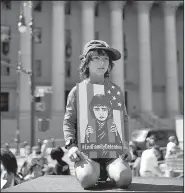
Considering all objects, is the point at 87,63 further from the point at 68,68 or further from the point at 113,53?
the point at 68,68

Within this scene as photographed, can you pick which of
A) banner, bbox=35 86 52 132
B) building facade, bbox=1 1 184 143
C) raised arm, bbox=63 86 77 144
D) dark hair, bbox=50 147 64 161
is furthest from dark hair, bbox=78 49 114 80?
building facade, bbox=1 1 184 143

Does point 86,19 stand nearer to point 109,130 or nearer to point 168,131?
point 168,131

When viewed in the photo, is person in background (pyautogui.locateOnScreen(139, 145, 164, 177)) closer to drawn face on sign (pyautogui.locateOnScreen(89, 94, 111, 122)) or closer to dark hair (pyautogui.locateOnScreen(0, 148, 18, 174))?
dark hair (pyautogui.locateOnScreen(0, 148, 18, 174))

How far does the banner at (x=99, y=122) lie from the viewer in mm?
3633

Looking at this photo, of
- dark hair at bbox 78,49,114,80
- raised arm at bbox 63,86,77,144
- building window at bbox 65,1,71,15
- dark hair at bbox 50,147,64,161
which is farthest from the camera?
building window at bbox 65,1,71,15

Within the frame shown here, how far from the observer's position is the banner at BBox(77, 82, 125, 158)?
363 cm

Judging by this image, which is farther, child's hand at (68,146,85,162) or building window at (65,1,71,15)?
building window at (65,1,71,15)

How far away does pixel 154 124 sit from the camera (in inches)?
1481

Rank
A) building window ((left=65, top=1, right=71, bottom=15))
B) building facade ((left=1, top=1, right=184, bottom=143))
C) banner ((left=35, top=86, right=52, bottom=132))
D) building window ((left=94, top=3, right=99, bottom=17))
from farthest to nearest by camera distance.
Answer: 1. building window ((left=94, top=3, right=99, bottom=17))
2. building window ((left=65, top=1, right=71, bottom=15))
3. building facade ((left=1, top=1, right=184, bottom=143))
4. banner ((left=35, top=86, right=52, bottom=132))

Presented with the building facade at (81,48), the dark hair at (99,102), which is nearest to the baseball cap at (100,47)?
the dark hair at (99,102)

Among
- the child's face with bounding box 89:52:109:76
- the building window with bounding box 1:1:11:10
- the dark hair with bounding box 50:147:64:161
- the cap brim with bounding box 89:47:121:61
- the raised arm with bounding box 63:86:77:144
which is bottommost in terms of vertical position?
the dark hair with bounding box 50:147:64:161

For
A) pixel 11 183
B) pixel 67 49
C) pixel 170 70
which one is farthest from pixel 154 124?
pixel 11 183

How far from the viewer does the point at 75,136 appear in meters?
3.84

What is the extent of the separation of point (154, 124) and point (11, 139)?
1373cm
